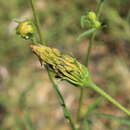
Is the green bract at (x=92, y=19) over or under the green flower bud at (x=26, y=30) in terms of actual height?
under

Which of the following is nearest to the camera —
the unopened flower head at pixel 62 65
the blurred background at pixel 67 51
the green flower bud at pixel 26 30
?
the unopened flower head at pixel 62 65

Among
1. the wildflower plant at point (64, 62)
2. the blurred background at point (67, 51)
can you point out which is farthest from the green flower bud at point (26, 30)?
the blurred background at point (67, 51)

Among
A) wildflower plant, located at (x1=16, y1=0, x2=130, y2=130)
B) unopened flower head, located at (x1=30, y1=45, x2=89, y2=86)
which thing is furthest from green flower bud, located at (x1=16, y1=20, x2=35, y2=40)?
unopened flower head, located at (x1=30, y1=45, x2=89, y2=86)

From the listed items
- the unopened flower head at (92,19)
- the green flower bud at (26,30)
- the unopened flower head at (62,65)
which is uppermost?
the green flower bud at (26,30)

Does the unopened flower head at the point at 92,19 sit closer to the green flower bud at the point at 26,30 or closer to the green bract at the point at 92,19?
the green bract at the point at 92,19

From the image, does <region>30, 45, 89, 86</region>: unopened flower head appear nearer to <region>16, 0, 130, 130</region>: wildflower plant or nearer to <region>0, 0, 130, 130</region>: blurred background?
<region>16, 0, 130, 130</region>: wildflower plant

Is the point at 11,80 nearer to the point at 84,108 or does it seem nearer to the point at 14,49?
the point at 14,49

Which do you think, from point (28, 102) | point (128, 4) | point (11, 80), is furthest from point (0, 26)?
point (128, 4)
